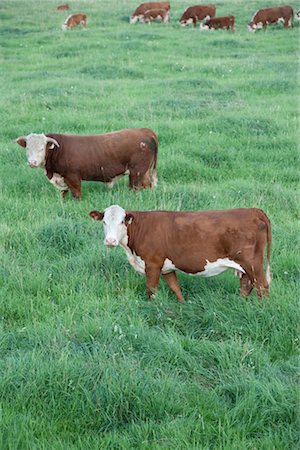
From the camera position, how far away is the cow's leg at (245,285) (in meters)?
5.14

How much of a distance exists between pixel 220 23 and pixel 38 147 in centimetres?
2169

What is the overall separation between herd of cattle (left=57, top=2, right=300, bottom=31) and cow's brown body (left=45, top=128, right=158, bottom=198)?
20.4 metres

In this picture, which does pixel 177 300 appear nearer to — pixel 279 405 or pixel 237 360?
pixel 237 360

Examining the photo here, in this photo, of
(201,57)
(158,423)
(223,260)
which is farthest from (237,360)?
(201,57)

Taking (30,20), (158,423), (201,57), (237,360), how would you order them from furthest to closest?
1. (30,20)
2. (201,57)
3. (237,360)
4. (158,423)

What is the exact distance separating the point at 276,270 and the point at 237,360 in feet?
5.35

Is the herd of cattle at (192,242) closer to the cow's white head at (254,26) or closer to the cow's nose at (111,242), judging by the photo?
the cow's nose at (111,242)

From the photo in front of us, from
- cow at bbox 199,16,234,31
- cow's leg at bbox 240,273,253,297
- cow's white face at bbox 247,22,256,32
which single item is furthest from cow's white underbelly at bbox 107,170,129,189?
cow's white face at bbox 247,22,256,32

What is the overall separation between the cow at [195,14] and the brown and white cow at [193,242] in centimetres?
2568

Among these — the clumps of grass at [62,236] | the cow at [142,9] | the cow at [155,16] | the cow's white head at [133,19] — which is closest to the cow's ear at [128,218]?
the clumps of grass at [62,236]

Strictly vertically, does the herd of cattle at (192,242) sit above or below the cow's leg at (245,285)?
above

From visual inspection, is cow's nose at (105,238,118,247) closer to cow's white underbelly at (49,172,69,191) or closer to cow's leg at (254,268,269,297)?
cow's leg at (254,268,269,297)

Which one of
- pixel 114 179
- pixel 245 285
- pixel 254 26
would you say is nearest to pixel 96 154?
pixel 114 179

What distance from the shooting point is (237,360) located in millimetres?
4168
